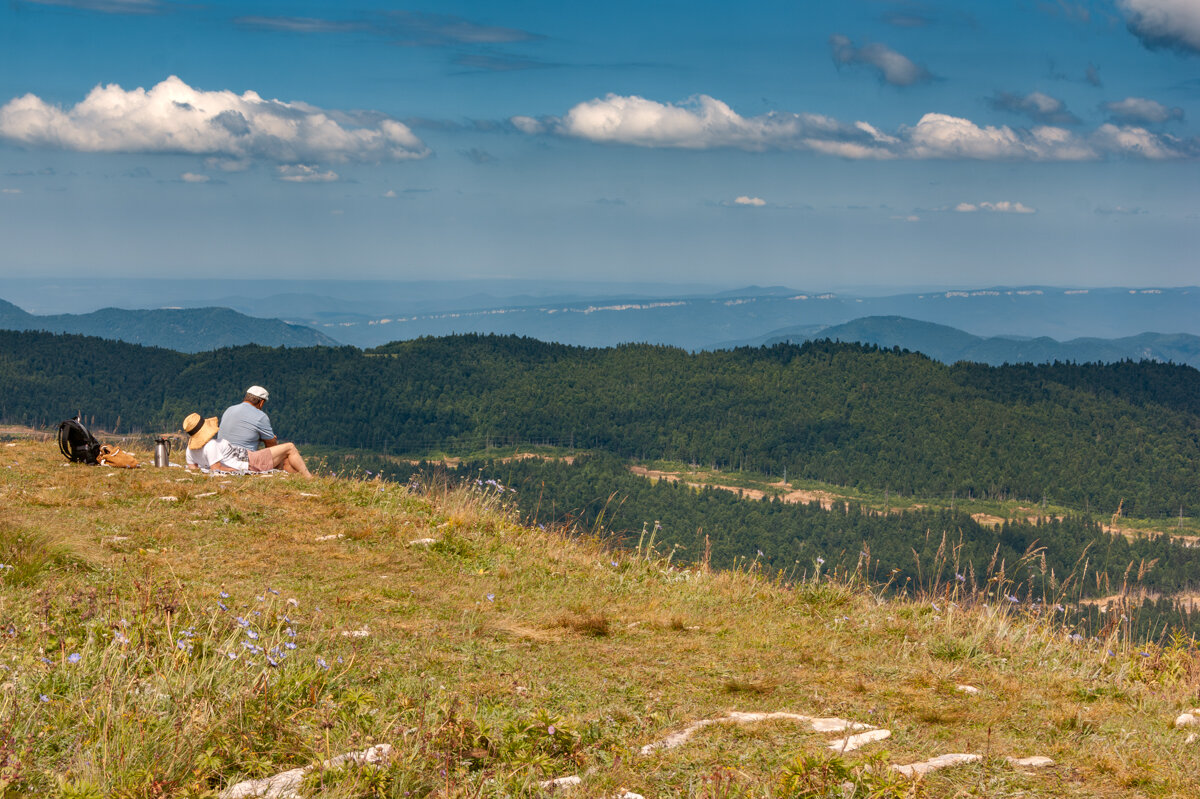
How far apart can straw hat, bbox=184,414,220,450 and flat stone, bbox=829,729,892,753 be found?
1338 centimetres

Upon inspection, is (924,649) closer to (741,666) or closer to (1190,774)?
(741,666)

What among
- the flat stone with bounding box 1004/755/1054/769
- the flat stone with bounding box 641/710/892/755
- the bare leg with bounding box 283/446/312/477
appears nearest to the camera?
the flat stone with bounding box 1004/755/1054/769

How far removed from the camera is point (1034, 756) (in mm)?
5219

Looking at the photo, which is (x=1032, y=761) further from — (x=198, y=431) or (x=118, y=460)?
(x=198, y=431)

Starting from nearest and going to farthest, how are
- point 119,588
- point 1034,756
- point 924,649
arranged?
point 1034,756, point 119,588, point 924,649

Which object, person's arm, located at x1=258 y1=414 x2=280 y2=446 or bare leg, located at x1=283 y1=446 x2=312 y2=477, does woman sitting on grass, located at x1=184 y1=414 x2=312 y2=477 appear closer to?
bare leg, located at x1=283 y1=446 x2=312 y2=477

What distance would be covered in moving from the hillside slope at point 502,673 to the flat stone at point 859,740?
0.04 metres

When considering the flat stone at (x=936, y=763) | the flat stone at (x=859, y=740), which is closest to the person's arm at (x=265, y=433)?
the flat stone at (x=859, y=740)

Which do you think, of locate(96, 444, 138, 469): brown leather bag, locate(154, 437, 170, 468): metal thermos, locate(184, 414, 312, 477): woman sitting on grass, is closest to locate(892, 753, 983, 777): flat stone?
locate(184, 414, 312, 477): woman sitting on grass

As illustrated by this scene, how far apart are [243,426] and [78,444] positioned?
283cm

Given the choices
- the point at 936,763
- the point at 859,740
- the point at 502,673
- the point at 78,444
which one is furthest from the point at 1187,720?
the point at 78,444

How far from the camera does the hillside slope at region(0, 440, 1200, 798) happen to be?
4391mm

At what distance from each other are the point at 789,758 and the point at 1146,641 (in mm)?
5685

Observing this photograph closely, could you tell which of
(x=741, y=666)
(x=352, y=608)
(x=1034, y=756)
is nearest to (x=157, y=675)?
(x=352, y=608)
